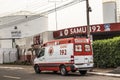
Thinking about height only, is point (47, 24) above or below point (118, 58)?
above

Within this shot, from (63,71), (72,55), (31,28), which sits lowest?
(63,71)

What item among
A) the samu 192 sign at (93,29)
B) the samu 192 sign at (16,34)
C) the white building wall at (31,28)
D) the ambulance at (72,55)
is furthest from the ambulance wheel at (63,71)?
the white building wall at (31,28)

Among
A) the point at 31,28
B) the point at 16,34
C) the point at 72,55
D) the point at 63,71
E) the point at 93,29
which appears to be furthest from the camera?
the point at 31,28

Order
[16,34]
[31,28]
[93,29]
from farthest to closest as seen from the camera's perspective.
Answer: [31,28] → [16,34] → [93,29]

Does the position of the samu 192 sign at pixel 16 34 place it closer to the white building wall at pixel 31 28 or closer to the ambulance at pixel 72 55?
the white building wall at pixel 31 28

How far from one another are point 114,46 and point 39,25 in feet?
160

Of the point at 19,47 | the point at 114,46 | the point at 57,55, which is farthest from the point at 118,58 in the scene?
the point at 19,47

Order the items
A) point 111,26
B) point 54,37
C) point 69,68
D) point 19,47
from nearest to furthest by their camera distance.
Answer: point 69,68 < point 111,26 < point 54,37 < point 19,47

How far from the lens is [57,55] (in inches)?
1190

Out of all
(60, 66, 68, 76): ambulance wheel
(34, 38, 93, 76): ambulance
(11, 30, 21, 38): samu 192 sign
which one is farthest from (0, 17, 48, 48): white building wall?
(60, 66, 68, 76): ambulance wheel

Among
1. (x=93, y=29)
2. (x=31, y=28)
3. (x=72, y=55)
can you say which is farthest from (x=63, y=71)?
(x=31, y=28)

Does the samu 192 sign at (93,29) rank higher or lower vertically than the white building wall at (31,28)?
lower

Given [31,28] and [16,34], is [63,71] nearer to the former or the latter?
[16,34]

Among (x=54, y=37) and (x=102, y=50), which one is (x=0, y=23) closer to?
(x=54, y=37)
